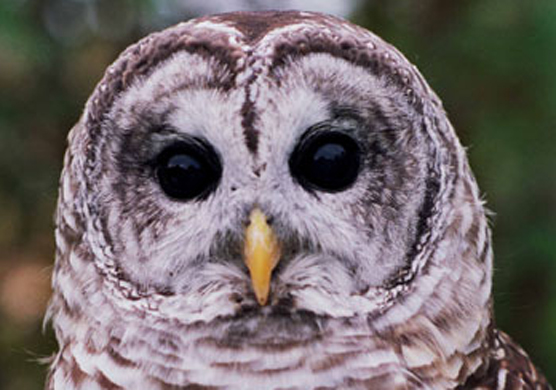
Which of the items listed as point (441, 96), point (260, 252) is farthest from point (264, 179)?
point (441, 96)

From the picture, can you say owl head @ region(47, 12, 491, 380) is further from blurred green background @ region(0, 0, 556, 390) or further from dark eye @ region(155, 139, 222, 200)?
blurred green background @ region(0, 0, 556, 390)

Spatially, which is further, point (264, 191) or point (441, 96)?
point (441, 96)

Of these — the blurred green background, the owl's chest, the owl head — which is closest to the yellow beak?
the owl head

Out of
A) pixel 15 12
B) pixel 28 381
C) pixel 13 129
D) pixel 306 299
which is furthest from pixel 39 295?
pixel 306 299

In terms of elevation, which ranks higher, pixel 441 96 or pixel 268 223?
pixel 268 223

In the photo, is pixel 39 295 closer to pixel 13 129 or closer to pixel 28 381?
pixel 28 381

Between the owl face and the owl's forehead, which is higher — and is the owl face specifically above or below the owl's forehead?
below

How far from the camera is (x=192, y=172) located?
1621 millimetres

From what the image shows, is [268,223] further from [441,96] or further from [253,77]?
[441,96]

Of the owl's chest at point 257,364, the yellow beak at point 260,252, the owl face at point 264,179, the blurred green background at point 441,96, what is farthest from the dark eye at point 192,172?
the blurred green background at point 441,96

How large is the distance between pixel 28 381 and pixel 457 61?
198 centimetres

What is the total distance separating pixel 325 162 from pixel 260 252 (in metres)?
0.20

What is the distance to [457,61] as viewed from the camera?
123 inches

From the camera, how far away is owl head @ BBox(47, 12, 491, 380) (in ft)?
5.22
